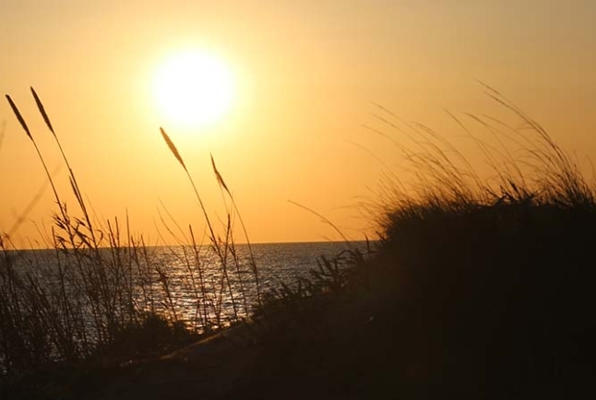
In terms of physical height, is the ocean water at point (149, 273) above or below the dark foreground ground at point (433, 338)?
above

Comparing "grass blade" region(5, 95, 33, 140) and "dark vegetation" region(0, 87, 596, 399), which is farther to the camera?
"grass blade" region(5, 95, 33, 140)

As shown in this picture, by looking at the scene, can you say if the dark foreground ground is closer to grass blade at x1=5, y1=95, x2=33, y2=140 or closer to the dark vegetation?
the dark vegetation

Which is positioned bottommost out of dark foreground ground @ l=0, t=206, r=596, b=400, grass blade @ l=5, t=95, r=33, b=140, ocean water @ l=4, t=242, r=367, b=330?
dark foreground ground @ l=0, t=206, r=596, b=400

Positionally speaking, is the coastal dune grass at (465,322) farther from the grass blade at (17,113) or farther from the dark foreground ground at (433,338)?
the grass blade at (17,113)

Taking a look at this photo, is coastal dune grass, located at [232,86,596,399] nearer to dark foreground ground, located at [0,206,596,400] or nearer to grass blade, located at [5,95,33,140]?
dark foreground ground, located at [0,206,596,400]

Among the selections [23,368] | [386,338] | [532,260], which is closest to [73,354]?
[23,368]

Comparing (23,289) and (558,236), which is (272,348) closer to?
(558,236)

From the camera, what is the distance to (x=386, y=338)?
4.65 metres

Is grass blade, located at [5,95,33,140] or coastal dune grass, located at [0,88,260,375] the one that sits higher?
grass blade, located at [5,95,33,140]

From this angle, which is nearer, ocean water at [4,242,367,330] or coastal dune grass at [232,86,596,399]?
coastal dune grass at [232,86,596,399]

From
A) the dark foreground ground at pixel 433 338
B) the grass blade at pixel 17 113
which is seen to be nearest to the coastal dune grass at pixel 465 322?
the dark foreground ground at pixel 433 338

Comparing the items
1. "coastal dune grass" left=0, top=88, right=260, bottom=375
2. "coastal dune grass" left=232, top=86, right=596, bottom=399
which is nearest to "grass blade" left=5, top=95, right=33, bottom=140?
"coastal dune grass" left=0, top=88, right=260, bottom=375

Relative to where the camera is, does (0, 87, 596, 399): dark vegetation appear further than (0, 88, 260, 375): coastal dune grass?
No

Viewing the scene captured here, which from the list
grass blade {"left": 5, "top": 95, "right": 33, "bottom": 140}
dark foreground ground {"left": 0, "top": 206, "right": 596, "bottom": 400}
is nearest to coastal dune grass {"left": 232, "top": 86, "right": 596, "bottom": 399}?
dark foreground ground {"left": 0, "top": 206, "right": 596, "bottom": 400}
